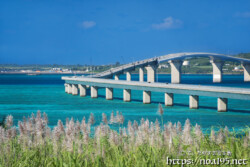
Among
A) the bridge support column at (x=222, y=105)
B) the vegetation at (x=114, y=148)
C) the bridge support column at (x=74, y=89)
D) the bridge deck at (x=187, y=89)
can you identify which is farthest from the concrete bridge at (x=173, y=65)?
the vegetation at (x=114, y=148)

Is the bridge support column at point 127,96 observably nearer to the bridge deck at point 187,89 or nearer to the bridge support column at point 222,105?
the bridge deck at point 187,89

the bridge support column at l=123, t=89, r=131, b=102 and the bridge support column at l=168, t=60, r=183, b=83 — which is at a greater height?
the bridge support column at l=168, t=60, r=183, b=83

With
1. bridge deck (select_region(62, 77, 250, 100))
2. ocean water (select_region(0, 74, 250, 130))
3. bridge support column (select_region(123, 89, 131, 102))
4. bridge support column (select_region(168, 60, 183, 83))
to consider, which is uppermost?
bridge support column (select_region(168, 60, 183, 83))

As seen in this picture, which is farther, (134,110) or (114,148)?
(134,110)

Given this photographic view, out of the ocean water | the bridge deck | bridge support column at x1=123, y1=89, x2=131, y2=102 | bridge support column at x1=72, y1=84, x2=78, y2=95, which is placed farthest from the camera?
bridge support column at x1=72, y1=84, x2=78, y2=95

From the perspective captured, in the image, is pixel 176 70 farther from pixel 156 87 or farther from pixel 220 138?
pixel 220 138

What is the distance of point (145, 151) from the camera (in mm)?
8891

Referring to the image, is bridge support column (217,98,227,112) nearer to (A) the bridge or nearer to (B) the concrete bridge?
(A) the bridge

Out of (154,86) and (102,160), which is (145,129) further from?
(154,86)

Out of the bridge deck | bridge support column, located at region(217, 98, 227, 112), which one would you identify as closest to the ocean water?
bridge support column, located at region(217, 98, 227, 112)

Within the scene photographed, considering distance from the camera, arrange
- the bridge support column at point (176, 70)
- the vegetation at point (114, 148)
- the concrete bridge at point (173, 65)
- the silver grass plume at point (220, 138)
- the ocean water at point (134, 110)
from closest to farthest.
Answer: the vegetation at point (114, 148), the silver grass plume at point (220, 138), the ocean water at point (134, 110), the concrete bridge at point (173, 65), the bridge support column at point (176, 70)

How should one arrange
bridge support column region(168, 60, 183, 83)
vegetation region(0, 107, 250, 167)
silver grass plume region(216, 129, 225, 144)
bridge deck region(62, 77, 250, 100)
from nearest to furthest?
vegetation region(0, 107, 250, 167) < silver grass plume region(216, 129, 225, 144) < bridge deck region(62, 77, 250, 100) < bridge support column region(168, 60, 183, 83)

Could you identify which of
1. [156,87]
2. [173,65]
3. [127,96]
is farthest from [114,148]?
[173,65]

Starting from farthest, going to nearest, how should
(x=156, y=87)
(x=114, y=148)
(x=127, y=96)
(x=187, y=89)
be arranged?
(x=127, y=96)
(x=156, y=87)
(x=187, y=89)
(x=114, y=148)
